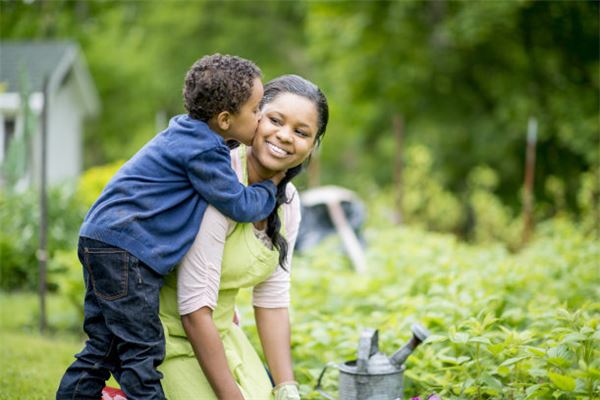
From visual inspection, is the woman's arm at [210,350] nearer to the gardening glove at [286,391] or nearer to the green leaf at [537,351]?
the gardening glove at [286,391]

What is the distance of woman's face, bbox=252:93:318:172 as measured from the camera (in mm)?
2703

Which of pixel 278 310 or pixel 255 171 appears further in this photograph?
pixel 278 310

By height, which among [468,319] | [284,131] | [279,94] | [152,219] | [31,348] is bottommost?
[31,348]

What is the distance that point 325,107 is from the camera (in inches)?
111

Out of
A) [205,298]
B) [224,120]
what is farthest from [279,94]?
[205,298]

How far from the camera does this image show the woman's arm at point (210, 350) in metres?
2.54

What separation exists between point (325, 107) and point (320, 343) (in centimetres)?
121

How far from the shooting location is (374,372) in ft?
9.71

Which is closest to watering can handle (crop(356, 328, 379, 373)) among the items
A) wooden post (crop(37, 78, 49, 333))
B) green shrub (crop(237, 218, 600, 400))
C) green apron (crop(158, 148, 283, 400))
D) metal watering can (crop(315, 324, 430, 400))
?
metal watering can (crop(315, 324, 430, 400))

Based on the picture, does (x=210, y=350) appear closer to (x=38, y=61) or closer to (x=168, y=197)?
(x=168, y=197)

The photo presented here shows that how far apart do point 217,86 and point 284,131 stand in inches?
13.0

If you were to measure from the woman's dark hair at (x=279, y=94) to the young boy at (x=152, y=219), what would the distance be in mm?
202

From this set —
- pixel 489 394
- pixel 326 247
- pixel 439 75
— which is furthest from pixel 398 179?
pixel 489 394

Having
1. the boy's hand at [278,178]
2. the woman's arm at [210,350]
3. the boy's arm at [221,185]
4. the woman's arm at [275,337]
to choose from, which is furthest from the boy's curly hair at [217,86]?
the woman's arm at [275,337]
